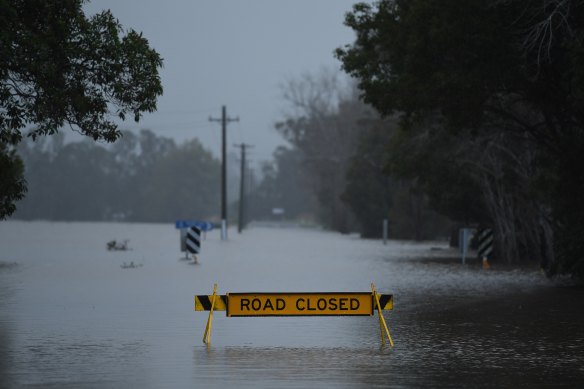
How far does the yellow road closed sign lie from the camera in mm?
14914

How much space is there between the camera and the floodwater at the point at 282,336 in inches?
478

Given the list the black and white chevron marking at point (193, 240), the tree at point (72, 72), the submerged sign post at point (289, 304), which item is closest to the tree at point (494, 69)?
the tree at point (72, 72)

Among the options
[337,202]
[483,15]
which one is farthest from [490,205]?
[337,202]

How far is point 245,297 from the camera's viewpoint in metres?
15.0

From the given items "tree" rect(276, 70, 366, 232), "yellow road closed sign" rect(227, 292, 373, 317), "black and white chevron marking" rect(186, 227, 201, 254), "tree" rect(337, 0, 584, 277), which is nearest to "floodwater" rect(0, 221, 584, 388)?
"yellow road closed sign" rect(227, 292, 373, 317)

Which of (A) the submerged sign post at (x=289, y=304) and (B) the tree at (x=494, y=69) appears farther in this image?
(B) the tree at (x=494, y=69)

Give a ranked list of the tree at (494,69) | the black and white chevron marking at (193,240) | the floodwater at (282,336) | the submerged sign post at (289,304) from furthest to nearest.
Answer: the black and white chevron marking at (193,240) < the tree at (494,69) < the submerged sign post at (289,304) < the floodwater at (282,336)

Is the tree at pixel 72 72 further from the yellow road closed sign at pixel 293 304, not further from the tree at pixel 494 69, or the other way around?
the tree at pixel 494 69

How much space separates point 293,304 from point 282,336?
1.80m

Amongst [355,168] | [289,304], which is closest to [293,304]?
[289,304]

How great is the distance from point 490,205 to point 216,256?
11.6 meters

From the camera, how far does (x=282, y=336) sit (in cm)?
1661

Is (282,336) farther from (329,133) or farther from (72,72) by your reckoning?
(329,133)

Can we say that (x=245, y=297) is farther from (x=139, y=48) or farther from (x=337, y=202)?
(x=337, y=202)
